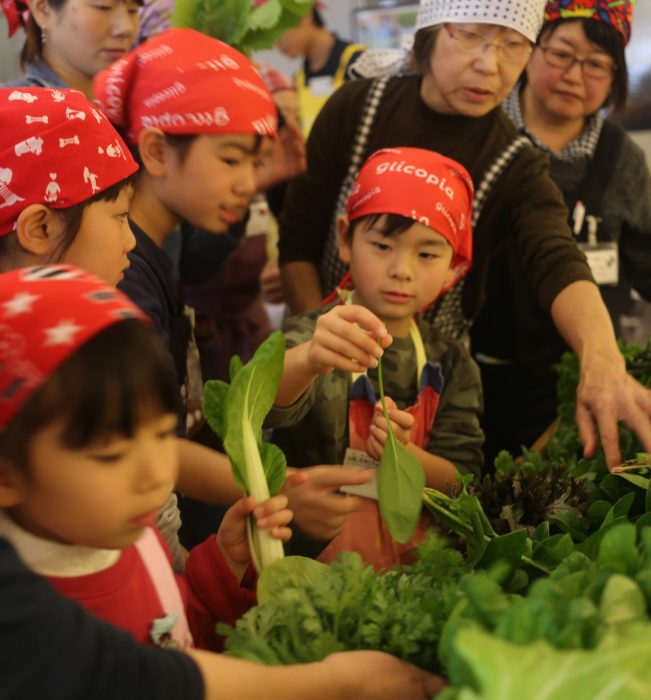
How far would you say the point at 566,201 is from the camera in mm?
2100

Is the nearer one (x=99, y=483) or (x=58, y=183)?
Answer: (x=99, y=483)

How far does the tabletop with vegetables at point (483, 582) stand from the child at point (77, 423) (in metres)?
0.18

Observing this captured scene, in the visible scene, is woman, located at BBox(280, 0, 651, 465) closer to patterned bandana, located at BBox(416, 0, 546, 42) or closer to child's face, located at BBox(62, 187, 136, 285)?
patterned bandana, located at BBox(416, 0, 546, 42)

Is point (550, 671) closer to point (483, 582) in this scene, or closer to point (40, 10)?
point (483, 582)

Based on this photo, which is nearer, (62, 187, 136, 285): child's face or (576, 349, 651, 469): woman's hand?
(62, 187, 136, 285): child's face

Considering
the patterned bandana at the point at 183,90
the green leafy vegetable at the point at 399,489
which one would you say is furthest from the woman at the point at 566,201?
the green leafy vegetable at the point at 399,489

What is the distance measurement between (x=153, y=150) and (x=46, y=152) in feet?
1.42

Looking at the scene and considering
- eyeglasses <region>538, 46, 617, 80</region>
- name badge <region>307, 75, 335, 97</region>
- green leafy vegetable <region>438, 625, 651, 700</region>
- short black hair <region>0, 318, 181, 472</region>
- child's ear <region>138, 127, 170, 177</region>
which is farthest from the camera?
name badge <region>307, 75, 335, 97</region>

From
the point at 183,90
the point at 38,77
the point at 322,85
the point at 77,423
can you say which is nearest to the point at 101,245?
the point at 183,90

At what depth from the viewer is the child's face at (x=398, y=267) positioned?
1.46m

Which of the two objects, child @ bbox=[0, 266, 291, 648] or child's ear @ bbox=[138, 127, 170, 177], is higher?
child @ bbox=[0, 266, 291, 648]

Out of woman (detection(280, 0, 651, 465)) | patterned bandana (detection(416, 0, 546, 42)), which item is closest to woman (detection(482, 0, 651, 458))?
woman (detection(280, 0, 651, 465))

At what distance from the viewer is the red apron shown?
127 centimetres

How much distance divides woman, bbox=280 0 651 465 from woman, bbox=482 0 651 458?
0.83 ft
